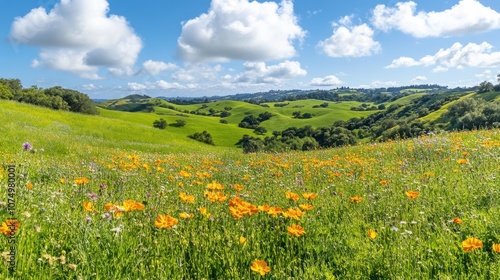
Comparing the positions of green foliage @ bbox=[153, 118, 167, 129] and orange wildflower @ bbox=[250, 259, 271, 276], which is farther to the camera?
green foliage @ bbox=[153, 118, 167, 129]

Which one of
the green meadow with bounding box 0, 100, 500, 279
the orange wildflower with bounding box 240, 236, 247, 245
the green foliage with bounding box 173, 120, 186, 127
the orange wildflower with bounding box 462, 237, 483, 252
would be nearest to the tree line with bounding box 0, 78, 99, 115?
the green foliage with bounding box 173, 120, 186, 127

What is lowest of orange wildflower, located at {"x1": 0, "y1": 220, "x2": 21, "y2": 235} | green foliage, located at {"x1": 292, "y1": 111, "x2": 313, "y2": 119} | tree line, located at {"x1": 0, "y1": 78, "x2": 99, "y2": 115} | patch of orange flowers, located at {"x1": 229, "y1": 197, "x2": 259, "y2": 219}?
green foliage, located at {"x1": 292, "y1": 111, "x2": 313, "y2": 119}

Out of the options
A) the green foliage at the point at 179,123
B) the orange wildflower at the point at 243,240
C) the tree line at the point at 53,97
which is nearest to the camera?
the orange wildflower at the point at 243,240

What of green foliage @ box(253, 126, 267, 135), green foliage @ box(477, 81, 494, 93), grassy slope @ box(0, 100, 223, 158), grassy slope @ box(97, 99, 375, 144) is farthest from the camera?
green foliage @ box(477, 81, 494, 93)

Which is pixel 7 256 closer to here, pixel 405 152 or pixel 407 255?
pixel 407 255

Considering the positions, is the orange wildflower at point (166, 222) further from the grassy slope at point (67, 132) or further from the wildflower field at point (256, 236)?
the grassy slope at point (67, 132)

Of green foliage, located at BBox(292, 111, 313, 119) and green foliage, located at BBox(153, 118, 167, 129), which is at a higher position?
green foliage, located at BBox(153, 118, 167, 129)

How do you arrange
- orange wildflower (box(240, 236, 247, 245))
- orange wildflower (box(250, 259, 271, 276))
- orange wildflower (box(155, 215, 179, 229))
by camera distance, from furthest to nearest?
orange wildflower (box(240, 236, 247, 245))
orange wildflower (box(155, 215, 179, 229))
orange wildflower (box(250, 259, 271, 276))

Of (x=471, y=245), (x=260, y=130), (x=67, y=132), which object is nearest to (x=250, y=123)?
(x=260, y=130)

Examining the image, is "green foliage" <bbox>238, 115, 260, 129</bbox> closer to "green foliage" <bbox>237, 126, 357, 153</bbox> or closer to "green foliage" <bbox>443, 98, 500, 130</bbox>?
"green foliage" <bbox>237, 126, 357, 153</bbox>

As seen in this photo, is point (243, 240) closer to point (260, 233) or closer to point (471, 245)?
point (260, 233)

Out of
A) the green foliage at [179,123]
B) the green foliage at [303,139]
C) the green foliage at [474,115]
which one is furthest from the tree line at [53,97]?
the green foliage at [474,115]

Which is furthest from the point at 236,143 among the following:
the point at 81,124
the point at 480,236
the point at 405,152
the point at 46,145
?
the point at 480,236

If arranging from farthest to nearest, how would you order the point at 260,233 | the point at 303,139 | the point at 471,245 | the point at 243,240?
the point at 303,139, the point at 260,233, the point at 243,240, the point at 471,245
